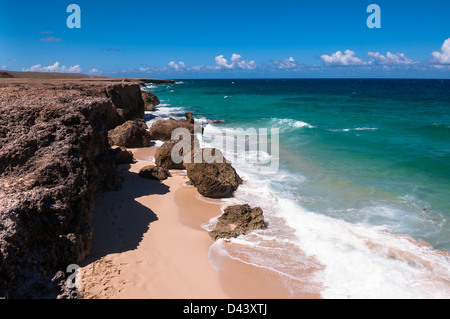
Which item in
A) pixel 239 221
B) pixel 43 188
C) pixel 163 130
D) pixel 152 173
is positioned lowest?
pixel 239 221

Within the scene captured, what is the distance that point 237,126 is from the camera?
80.2ft

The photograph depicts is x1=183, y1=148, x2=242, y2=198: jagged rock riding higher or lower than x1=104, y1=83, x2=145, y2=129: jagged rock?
lower

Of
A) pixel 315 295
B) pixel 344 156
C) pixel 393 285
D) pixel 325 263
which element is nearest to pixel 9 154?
pixel 315 295

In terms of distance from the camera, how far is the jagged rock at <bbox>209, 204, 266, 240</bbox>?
23.6 feet

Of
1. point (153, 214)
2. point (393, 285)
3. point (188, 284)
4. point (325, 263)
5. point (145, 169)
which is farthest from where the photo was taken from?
point (145, 169)

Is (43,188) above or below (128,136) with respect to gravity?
below

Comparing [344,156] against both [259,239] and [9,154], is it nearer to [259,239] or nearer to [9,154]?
[259,239]

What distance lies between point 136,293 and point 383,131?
2193 cm

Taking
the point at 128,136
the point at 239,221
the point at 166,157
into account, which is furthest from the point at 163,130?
the point at 239,221

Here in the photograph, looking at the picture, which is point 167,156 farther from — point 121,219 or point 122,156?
point 121,219

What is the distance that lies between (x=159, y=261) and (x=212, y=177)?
3.85 meters

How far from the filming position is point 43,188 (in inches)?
199

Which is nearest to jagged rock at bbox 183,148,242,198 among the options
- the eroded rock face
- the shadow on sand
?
the shadow on sand

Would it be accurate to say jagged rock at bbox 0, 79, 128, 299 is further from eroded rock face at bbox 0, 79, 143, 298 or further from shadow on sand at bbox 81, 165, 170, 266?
shadow on sand at bbox 81, 165, 170, 266
